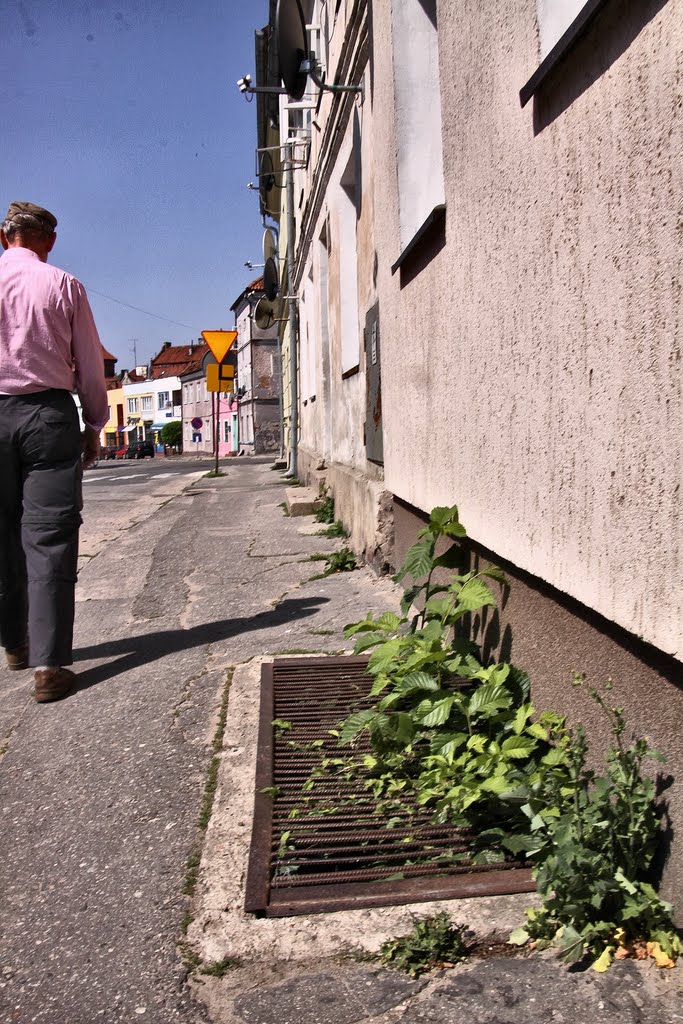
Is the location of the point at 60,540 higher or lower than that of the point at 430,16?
lower

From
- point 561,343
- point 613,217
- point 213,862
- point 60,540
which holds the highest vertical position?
point 613,217

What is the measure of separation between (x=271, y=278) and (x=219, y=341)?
99.9 inches

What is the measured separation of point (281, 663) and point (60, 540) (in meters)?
1.00

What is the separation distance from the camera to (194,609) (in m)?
5.12

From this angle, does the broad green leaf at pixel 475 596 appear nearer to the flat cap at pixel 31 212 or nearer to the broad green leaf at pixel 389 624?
the broad green leaf at pixel 389 624

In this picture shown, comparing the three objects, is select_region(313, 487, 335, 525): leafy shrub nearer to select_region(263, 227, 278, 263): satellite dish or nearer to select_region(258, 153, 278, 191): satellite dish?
select_region(263, 227, 278, 263): satellite dish

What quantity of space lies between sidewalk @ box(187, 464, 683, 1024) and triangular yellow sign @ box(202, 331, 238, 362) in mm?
16865

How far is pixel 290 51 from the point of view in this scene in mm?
6875

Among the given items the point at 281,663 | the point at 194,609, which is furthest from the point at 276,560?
the point at 281,663

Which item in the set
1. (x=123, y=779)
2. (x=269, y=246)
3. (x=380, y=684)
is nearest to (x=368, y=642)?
(x=380, y=684)

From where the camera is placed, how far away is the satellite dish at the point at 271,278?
16.5 meters

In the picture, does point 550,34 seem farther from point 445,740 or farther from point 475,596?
point 445,740

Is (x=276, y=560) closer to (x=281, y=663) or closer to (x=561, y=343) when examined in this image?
(x=281, y=663)

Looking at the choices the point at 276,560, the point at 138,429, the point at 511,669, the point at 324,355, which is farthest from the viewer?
the point at 138,429
